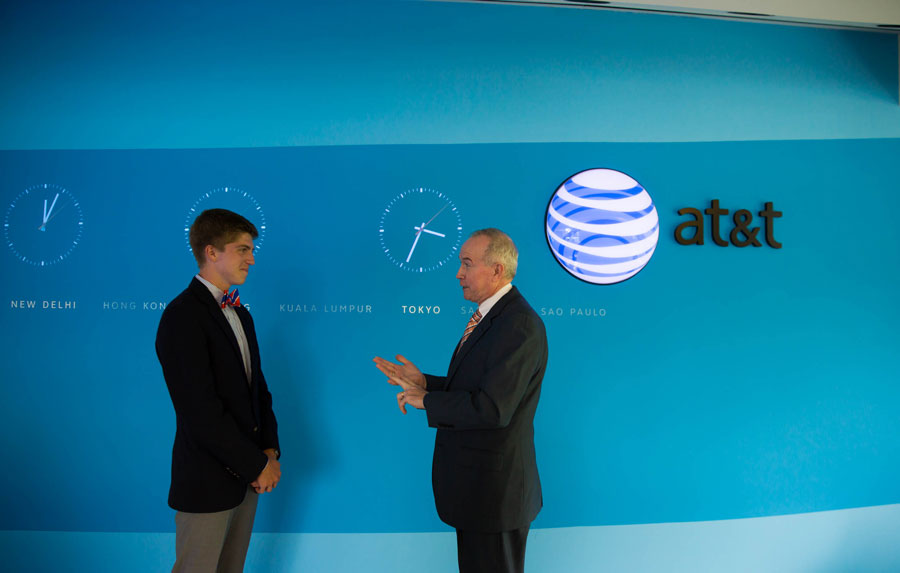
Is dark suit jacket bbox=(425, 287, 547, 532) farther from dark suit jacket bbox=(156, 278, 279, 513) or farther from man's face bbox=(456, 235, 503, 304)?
dark suit jacket bbox=(156, 278, 279, 513)

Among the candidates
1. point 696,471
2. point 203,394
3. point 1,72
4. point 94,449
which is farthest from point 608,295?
point 1,72

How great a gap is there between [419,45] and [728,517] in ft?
10.00

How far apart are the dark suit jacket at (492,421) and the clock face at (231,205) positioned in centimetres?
143

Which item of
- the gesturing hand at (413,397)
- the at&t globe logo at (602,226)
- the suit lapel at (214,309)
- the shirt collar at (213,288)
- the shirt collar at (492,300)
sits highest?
the at&t globe logo at (602,226)

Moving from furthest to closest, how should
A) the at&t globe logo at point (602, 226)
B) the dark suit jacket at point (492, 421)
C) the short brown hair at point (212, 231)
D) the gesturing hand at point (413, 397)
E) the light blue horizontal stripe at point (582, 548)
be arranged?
the at&t globe logo at point (602, 226)
the light blue horizontal stripe at point (582, 548)
the short brown hair at point (212, 231)
the gesturing hand at point (413, 397)
the dark suit jacket at point (492, 421)

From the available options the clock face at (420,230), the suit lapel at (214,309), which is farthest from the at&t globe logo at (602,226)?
the suit lapel at (214,309)

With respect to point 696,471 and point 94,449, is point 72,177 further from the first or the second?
point 696,471

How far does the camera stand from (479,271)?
197 centimetres

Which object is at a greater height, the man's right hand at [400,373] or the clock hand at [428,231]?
the clock hand at [428,231]

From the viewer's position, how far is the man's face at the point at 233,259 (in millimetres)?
2049

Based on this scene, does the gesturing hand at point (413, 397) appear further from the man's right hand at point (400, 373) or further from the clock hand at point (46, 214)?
the clock hand at point (46, 214)

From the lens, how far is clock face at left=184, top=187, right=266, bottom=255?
9.21ft

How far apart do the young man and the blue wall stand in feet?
2.47

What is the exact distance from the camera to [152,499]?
9.09 ft
